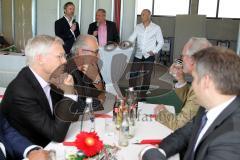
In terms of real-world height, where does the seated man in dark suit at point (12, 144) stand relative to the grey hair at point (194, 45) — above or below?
below

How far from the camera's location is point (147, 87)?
2328 millimetres

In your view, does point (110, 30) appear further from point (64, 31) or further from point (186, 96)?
point (186, 96)

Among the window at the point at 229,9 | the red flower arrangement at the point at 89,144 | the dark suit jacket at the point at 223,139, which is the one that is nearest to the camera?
the dark suit jacket at the point at 223,139

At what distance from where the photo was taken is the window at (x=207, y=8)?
9.50 metres

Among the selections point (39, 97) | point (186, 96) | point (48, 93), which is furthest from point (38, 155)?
point (186, 96)

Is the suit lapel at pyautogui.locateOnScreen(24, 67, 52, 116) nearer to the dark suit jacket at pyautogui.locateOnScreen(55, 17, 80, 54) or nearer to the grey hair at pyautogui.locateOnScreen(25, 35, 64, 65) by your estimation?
the grey hair at pyautogui.locateOnScreen(25, 35, 64, 65)

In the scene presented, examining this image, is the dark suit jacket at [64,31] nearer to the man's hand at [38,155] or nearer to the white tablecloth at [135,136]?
the white tablecloth at [135,136]

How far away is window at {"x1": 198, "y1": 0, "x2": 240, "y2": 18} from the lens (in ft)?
31.0

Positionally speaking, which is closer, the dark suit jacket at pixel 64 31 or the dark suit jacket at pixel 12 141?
the dark suit jacket at pixel 12 141

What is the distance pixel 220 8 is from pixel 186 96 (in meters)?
7.93

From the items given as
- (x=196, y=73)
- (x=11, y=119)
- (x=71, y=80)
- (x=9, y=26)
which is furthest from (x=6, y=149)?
(x=9, y=26)

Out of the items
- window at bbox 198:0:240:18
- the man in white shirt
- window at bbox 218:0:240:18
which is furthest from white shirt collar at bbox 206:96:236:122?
window at bbox 218:0:240:18

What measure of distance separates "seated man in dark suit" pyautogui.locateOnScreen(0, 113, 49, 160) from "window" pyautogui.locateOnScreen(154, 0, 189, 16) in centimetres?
851

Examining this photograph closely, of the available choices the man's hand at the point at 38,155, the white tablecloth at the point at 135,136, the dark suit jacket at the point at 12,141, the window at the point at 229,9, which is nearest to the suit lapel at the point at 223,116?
the white tablecloth at the point at 135,136
